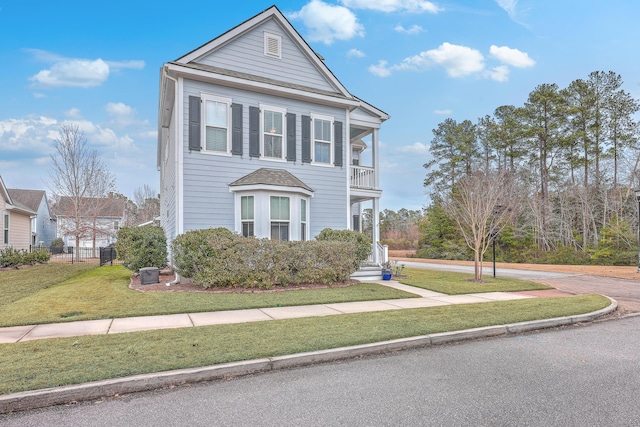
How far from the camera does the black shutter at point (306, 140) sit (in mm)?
12750

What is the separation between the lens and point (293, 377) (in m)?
3.99

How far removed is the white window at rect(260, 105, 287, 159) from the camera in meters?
12.2

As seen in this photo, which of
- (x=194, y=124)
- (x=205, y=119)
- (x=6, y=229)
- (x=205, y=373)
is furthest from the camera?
(x=6, y=229)

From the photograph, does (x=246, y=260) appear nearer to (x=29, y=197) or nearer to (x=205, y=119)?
(x=205, y=119)

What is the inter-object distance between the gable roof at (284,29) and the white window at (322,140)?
53.4 inches

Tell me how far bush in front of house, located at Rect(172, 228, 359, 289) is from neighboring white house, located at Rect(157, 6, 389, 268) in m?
1.55

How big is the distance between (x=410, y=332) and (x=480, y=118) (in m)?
34.4

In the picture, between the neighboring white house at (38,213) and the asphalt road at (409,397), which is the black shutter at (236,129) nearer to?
the asphalt road at (409,397)

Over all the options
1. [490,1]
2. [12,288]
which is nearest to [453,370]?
[12,288]

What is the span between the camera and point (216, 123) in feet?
37.6

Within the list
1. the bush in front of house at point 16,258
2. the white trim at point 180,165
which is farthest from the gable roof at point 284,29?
the bush in front of house at point 16,258

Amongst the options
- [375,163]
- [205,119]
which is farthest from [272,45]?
[375,163]

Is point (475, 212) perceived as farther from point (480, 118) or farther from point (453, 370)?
point (480, 118)

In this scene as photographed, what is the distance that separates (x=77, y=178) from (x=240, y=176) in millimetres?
19270
